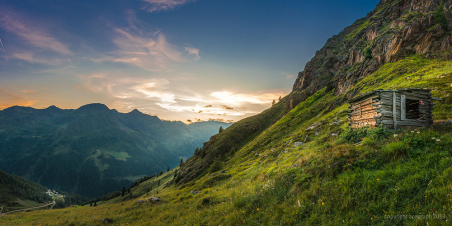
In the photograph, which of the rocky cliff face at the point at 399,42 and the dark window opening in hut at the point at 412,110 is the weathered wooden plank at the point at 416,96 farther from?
the rocky cliff face at the point at 399,42

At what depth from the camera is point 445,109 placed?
60.3 feet

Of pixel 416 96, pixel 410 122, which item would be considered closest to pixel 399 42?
pixel 416 96

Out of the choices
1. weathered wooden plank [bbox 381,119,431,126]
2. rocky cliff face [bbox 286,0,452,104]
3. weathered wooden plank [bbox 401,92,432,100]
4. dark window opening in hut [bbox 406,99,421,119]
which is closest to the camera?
weathered wooden plank [bbox 381,119,431,126]

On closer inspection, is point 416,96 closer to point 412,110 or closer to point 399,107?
point 412,110

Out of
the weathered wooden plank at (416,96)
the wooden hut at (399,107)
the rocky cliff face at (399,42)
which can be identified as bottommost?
the wooden hut at (399,107)

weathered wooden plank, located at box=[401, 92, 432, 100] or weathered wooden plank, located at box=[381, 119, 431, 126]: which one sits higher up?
weathered wooden plank, located at box=[401, 92, 432, 100]

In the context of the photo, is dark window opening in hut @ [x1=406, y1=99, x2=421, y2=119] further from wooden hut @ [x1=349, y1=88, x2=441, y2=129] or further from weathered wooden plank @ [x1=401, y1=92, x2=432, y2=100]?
weathered wooden plank @ [x1=401, y1=92, x2=432, y2=100]

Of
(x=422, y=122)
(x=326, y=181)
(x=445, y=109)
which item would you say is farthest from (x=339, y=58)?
(x=326, y=181)

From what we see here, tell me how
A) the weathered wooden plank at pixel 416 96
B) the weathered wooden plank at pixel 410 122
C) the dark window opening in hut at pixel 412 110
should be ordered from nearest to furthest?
the weathered wooden plank at pixel 410 122 < the weathered wooden plank at pixel 416 96 < the dark window opening in hut at pixel 412 110

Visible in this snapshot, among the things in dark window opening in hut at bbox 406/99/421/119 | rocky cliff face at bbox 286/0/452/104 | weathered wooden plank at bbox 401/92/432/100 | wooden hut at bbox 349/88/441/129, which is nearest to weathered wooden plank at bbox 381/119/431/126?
wooden hut at bbox 349/88/441/129

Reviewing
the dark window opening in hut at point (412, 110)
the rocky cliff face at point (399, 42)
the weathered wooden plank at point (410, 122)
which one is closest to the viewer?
the weathered wooden plank at point (410, 122)

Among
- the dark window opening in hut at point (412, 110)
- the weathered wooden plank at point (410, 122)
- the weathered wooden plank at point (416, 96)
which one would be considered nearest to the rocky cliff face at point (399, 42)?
the dark window opening in hut at point (412, 110)

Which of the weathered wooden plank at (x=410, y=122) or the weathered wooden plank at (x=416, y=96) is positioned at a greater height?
the weathered wooden plank at (x=416, y=96)

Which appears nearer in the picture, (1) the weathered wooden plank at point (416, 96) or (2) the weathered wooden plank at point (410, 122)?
(2) the weathered wooden plank at point (410, 122)
